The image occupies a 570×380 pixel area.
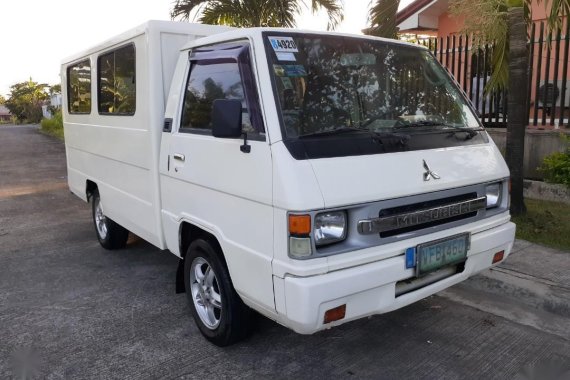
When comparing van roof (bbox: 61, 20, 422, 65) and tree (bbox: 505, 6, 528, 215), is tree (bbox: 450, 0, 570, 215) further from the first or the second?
van roof (bbox: 61, 20, 422, 65)

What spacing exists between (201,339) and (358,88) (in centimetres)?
209

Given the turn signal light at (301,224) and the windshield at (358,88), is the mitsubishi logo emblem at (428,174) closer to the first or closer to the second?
the windshield at (358,88)

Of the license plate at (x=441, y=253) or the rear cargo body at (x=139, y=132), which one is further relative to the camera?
the rear cargo body at (x=139, y=132)

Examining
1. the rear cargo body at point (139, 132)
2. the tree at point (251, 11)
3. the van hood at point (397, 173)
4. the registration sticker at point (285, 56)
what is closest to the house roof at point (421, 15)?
the tree at point (251, 11)

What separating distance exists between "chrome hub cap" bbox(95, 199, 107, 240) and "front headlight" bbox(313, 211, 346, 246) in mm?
3830

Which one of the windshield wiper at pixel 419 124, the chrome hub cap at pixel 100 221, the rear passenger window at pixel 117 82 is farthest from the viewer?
the chrome hub cap at pixel 100 221

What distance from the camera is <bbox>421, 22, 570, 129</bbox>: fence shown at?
6961 millimetres

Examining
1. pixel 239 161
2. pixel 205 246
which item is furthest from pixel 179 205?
pixel 239 161

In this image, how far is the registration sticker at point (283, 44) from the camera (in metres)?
3.07

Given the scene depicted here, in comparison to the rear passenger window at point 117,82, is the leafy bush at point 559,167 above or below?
below

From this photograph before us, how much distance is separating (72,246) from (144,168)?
2543 millimetres

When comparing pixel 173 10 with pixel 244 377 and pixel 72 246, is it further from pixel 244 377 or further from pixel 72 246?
pixel 244 377

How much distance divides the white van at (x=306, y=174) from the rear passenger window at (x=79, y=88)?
1644 millimetres

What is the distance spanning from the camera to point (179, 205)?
3.71 meters
